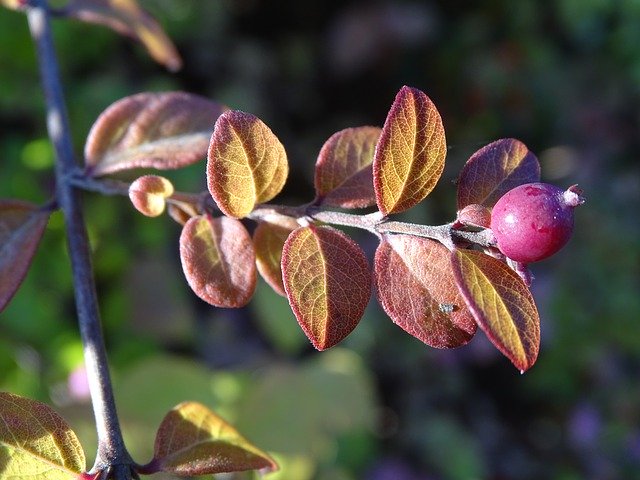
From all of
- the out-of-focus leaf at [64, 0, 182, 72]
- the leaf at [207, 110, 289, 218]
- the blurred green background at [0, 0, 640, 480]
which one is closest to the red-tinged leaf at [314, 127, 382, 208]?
the leaf at [207, 110, 289, 218]

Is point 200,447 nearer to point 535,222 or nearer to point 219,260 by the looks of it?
point 219,260

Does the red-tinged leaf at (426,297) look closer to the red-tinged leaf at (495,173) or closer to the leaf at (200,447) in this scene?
the red-tinged leaf at (495,173)

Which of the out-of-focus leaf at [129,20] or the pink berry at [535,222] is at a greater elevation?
the out-of-focus leaf at [129,20]

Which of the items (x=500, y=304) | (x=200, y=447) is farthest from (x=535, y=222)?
(x=200, y=447)

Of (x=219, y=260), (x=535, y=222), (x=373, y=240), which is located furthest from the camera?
(x=373, y=240)

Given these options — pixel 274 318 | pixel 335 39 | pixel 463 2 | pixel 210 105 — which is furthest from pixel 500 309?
pixel 463 2

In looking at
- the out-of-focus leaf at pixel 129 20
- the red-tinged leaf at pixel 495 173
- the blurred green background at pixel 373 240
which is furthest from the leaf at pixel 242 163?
the blurred green background at pixel 373 240
